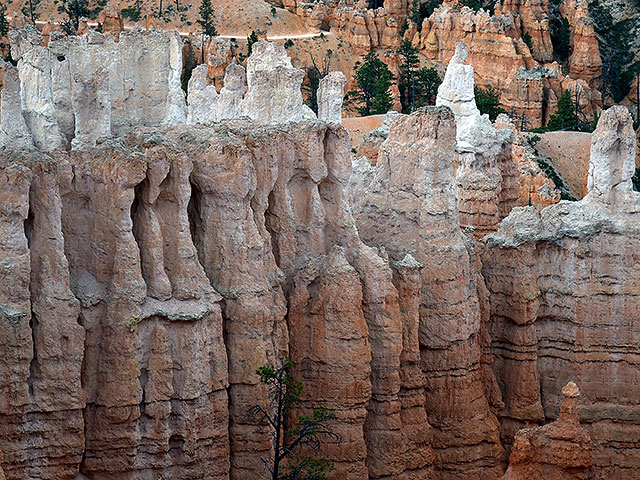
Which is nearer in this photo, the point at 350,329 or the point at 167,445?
the point at 167,445

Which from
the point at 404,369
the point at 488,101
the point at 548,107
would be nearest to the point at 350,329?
the point at 404,369

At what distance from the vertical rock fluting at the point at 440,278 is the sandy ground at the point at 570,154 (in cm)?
4043

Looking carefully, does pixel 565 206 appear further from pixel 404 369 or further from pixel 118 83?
pixel 118 83

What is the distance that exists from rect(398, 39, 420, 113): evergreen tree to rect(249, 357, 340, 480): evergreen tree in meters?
56.9

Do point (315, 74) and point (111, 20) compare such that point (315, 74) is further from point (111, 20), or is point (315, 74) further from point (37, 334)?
point (37, 334)

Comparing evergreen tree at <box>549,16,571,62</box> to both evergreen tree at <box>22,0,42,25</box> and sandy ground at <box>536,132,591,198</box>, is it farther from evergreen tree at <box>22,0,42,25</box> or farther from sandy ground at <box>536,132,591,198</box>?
evergreen tree at <box>22,0,42,25</box>

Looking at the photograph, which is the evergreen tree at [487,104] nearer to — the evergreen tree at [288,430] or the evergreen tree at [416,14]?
the evergreen tree at [416,14]

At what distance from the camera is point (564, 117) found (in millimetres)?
89688

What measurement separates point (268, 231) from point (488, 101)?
5403 centimetres

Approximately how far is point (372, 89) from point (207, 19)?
1686cm

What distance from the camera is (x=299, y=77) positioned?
36500mm

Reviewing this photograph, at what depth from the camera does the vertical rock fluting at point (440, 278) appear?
37000mm

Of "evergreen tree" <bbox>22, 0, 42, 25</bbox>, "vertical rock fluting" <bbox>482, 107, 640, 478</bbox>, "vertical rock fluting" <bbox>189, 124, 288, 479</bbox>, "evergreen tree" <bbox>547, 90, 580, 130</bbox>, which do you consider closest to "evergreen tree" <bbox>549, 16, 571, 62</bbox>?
"evergreen tree" <bbox>547, 90, 580, 130</bbox>

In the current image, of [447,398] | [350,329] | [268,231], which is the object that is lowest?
[447,398]
